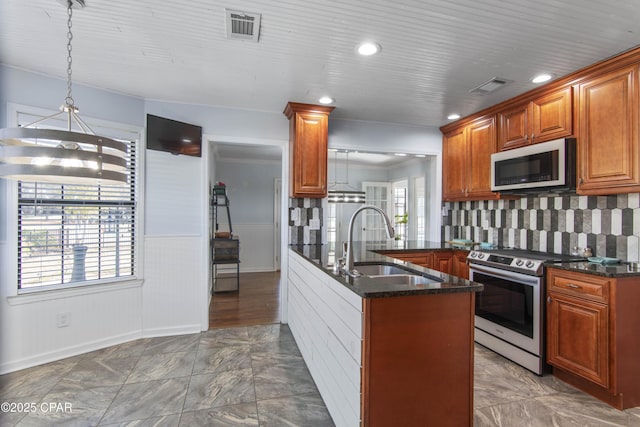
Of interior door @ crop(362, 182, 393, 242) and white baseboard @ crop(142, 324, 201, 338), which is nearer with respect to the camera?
white baseboard @ crop(142, 324, 201, 338)

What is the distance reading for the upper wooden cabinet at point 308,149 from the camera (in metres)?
3.41

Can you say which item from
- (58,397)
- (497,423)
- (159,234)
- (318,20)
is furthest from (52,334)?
(497,423)

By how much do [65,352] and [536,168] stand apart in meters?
4.49

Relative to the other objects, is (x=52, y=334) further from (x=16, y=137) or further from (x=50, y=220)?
(x=16, y=137)

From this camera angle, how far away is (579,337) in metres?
2.22

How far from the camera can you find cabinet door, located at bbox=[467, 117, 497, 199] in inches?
134

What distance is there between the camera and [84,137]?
1207mm

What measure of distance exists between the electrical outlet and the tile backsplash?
14.5ft

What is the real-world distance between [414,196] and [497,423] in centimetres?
492

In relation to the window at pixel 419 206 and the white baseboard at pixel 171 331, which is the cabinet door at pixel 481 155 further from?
the white baseboard at pixel 171 331

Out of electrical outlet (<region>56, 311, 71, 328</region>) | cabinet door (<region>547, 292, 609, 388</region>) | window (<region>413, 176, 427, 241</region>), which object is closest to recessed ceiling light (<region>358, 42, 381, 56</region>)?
cabinet door (<region>547, 292, 609, 388</region>)

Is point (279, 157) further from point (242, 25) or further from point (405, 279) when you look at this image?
point (405, 279)

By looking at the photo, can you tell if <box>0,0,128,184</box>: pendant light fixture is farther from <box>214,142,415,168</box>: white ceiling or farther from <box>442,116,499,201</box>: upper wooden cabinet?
<box>214,142,415,168</box>: white ceiling

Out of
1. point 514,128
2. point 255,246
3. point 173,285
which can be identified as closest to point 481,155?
point 514,128
